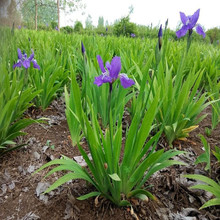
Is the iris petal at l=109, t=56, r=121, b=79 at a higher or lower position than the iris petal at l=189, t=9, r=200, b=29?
lower

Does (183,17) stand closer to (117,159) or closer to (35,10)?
(117,159)

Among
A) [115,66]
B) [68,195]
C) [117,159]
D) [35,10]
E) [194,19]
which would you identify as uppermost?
[35,10]

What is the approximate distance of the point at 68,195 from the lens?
122 centimetres

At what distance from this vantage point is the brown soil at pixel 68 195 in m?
1.15

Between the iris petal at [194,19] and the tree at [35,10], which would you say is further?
the tree at [35,10]

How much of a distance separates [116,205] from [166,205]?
319 millimetres

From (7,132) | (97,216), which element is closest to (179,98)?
(97,216)

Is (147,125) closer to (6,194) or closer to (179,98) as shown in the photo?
(179,98)

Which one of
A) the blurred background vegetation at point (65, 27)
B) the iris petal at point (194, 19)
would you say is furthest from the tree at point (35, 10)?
the iris petal at point (194, 19)

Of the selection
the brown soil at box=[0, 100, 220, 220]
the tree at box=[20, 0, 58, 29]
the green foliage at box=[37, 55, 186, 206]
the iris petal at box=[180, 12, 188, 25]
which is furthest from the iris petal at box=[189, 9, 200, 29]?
the tree at box=[20, 0, 58, 29]

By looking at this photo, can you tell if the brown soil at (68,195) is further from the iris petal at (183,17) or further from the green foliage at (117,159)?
the iris petal at (183,17)

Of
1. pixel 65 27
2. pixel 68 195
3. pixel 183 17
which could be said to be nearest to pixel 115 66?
pixel 183 17

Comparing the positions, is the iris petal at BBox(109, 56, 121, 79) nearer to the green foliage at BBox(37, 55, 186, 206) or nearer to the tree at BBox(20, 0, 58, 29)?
the green foliage at BBox(37, 55, 186, 206)

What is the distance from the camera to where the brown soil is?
1.15 m
